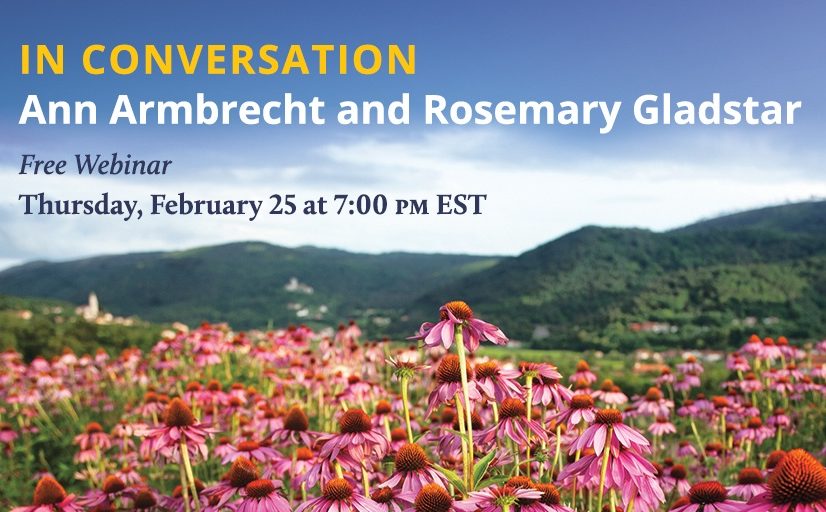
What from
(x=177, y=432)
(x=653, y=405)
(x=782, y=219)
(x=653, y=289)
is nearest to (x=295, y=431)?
(x=177, y=432)

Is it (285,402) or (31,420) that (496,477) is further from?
(31,420)

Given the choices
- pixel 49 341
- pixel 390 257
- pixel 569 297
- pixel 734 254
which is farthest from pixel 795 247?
pixel 49 341

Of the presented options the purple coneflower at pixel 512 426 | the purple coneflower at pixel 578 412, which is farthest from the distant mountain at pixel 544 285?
the purple coneflower at pixel 512 426

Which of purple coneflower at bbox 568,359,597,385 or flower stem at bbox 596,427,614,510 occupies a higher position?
flower stem at bbox 596,427,614,510

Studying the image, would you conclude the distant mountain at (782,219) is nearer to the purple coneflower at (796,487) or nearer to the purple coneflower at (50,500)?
the purple coneflower at (50,500)

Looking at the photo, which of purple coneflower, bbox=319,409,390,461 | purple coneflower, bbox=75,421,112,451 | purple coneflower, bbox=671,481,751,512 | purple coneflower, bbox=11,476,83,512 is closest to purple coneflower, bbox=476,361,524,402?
purple coneflower, bbox=319,409,390,461

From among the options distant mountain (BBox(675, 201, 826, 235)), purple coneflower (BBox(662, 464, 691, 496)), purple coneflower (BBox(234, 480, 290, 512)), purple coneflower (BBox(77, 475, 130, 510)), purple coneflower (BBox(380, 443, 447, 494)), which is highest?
distant mountain (BBox(675, 201, 826, 235))

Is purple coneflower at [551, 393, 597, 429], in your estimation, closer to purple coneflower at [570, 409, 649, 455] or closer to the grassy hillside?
purple coneflower at [570, 409, 649, 455]
